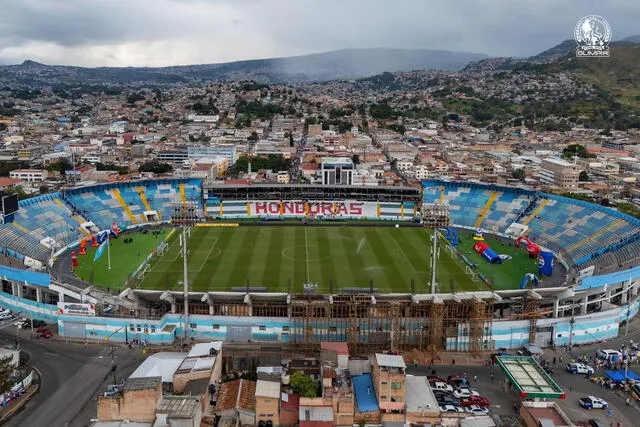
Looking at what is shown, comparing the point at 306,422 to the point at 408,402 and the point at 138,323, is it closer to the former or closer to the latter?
the point at 408,402

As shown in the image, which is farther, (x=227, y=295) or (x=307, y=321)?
(x=227, y=295)

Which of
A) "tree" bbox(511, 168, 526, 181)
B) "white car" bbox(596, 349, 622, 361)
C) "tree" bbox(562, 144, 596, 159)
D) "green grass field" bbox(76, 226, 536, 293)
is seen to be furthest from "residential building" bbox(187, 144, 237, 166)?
"white car" bbox(596, 349, 622, 361)

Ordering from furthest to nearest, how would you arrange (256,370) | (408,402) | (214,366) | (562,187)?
(562,187), (256,370), (214,366), (408,402)

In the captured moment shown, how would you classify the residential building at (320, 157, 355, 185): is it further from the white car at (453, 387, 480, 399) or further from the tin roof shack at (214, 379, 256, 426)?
the tin roof shack at (214, 379, 256, 426)

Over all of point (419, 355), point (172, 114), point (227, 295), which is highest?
point (172, 114)

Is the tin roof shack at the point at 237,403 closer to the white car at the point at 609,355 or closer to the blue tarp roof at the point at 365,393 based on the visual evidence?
the blue tarp roof at the point at 365,393

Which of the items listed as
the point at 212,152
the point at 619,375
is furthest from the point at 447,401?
the point at 212,152

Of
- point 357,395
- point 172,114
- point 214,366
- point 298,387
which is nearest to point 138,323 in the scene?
point 214,366

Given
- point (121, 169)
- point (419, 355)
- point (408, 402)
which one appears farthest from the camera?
point (121, 169)
